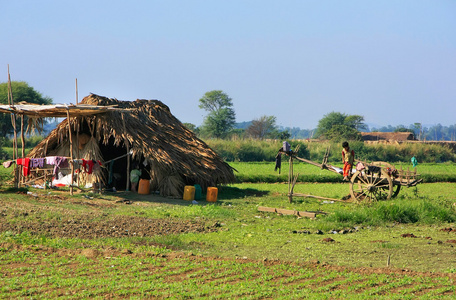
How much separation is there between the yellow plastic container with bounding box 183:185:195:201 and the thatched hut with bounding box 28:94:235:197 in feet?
1.76

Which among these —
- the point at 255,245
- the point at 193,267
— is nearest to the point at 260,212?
the point at 255,245

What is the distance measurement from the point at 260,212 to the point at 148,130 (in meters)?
5.85

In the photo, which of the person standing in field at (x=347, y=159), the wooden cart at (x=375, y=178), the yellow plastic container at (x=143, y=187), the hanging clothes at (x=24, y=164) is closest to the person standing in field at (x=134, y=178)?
the yellow plastic container at (x=143, y=187)

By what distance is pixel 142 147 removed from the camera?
1786cm

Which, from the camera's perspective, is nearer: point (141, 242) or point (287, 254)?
point (287, 254)

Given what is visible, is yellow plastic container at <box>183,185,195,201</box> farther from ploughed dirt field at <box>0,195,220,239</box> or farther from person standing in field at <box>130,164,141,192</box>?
ploughed dirt field at <box>0,195,220,239</box>

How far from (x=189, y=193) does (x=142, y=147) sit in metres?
2.17

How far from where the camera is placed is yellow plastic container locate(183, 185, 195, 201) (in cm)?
1762

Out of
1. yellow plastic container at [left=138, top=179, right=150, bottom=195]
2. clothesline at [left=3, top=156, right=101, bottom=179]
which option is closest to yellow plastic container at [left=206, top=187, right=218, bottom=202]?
yellow plastic container at [left=138, top=179, right=150, bottom=195]

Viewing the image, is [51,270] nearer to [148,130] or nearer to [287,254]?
[287,254]

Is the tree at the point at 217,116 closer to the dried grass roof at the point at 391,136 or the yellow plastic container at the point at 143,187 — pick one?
the dried grass roof at the point at 391,136

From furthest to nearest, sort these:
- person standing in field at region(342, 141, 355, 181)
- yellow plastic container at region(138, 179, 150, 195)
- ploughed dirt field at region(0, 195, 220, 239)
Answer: yellow plastic container at region(138, 179, 150, 195) < person standing in field at region(342, 141, 355, 181) < ploughed dirt field at region(0, 195, 220, 239)

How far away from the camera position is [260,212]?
50.0 feet

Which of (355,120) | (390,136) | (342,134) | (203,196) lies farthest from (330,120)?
(203,196)
